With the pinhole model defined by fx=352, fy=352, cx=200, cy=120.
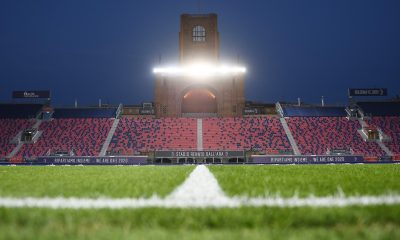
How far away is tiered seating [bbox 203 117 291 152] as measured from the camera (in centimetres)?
4347

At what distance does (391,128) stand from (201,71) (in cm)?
2763

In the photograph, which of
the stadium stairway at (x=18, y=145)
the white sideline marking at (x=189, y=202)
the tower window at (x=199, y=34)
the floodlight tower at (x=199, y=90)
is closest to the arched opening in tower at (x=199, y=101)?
the floodlight tower at (x=199, y=90)

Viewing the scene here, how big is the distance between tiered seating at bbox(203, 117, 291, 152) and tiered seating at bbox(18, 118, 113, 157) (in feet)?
45.6

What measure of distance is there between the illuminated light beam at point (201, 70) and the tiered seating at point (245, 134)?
23.2ft

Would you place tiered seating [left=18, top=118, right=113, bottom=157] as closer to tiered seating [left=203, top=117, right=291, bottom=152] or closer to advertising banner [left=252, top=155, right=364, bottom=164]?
tiered seating [left=203, top=117, right=291, bottom=152]

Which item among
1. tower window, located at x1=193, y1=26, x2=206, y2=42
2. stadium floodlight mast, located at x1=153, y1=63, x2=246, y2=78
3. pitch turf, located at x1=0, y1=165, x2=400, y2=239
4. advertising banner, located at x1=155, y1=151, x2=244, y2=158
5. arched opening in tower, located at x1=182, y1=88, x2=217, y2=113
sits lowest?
advertising banner, located at x1=155, y1=151, x2=244, y2=158

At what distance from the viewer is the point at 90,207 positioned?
3566 mm

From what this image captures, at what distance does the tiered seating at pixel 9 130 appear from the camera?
4444 centimetres

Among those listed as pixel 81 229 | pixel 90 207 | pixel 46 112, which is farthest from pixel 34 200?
pixel 46 112

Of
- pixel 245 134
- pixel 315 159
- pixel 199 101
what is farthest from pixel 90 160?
pixel 199 101

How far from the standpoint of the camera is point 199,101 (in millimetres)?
53375

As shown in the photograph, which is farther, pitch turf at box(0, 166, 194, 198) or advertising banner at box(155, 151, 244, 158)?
advertising banner at box(155, 151, 244, 158)

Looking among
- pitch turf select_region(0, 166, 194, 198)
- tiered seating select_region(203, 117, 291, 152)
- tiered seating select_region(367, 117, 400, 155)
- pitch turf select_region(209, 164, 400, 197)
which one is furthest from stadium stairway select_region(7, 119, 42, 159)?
tiered seating select_region(367, 117, 400, 155)

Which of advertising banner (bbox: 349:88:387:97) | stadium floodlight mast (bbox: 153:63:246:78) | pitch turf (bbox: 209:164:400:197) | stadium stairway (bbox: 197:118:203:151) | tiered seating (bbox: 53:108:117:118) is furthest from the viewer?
advertising banner (bbox: 349:88:387:97)
